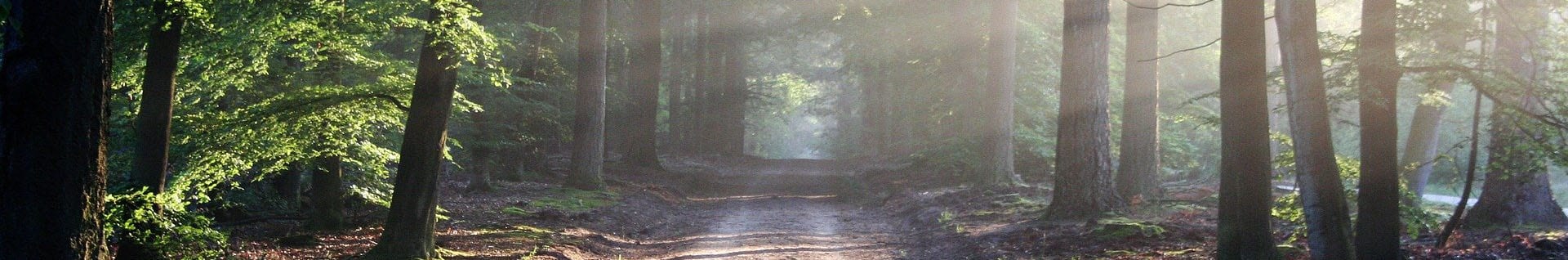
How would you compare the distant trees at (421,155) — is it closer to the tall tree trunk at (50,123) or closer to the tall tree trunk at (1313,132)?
the tall tree trunk at (50,123)

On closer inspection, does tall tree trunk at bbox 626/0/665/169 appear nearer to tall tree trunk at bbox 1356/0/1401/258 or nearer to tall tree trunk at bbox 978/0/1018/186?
tall tree trunk at bbox 978/0/1018/186

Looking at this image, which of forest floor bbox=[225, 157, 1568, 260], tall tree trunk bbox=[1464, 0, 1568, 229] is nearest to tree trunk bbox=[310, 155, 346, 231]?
forest floor bbox=[225, 157, 1568, 260]

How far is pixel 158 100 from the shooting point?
31.5 feet

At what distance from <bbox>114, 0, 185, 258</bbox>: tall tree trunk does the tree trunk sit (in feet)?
9.88

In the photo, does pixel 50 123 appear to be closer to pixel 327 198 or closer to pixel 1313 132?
pixel 327 198

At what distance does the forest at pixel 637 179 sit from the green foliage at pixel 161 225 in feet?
0.10

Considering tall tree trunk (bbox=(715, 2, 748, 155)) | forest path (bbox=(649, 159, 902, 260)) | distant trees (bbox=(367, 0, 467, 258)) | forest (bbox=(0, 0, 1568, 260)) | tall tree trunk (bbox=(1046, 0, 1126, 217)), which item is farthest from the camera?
tall tree trunk (bbox=(715, 2, 748, 155))

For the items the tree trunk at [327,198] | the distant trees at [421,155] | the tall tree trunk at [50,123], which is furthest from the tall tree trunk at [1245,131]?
the tree trunk at [327,198]

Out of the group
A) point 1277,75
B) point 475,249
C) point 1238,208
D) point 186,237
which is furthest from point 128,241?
point 1277,75

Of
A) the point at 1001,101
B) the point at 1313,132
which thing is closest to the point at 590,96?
the point at 1001,101

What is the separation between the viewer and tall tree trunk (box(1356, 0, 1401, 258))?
902cm

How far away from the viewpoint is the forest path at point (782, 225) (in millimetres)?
13281

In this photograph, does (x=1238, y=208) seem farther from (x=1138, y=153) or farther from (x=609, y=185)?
(x=609, y=185)

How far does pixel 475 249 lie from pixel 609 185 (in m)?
10.1
